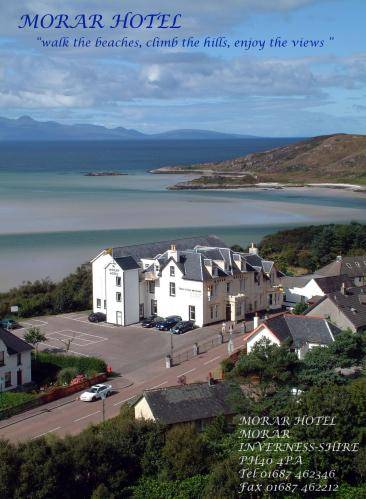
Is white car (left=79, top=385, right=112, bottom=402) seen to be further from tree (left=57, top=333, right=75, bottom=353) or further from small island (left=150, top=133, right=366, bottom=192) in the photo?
small island (left=150, top=133, right=366, bottom=192)

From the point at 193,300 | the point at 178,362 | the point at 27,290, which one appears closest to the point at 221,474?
the point at 178,362

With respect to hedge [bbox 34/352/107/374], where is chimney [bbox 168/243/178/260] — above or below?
above

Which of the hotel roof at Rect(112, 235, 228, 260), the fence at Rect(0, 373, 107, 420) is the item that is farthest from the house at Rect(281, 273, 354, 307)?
the fence at Rect(0, 373, 107, 420)

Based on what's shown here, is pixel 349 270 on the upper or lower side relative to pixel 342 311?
upper

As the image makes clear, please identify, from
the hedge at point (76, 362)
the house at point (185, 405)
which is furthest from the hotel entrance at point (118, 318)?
the house at point (185, 405)

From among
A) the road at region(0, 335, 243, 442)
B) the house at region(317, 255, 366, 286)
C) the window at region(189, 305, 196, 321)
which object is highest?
the house at region(317, 255, 366, 286)

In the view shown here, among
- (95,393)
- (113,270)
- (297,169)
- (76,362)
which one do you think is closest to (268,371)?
(95,393)

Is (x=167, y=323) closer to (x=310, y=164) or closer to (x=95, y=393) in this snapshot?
(x=95, y=393)
